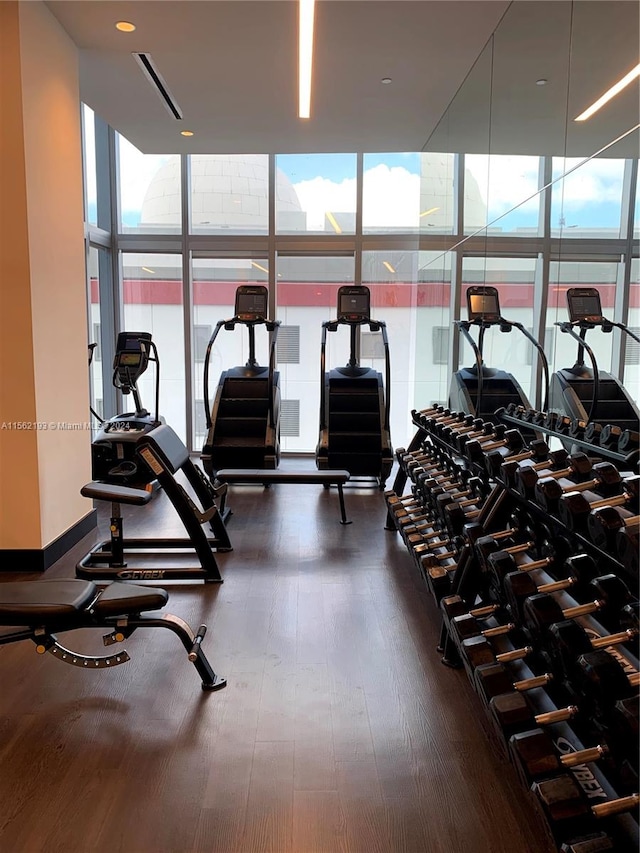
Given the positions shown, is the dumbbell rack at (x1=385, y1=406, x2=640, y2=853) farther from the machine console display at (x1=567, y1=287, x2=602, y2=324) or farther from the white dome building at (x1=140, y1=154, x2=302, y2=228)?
the white dome building at (x1=140, y1=154, x2=302, y2=228)

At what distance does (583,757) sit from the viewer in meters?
1.44

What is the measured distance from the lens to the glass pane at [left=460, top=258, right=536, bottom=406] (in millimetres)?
3762

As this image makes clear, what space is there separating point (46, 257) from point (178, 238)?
3436mm

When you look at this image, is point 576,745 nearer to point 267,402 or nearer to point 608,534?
point 608,534

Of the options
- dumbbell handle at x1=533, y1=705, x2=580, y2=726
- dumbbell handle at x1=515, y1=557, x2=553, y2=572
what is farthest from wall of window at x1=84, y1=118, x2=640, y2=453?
dumbbell handle at x1=533, y1=705, x2=580, y2=726

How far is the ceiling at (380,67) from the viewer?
299 cm

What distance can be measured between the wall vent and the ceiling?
52 millimetres

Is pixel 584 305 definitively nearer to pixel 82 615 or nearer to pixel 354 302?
pixel 82 615

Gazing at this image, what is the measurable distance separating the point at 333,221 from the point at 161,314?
7.69ft

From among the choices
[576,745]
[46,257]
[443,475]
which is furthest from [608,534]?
→ [46,257]

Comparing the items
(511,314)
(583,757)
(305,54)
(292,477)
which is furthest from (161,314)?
(583,757)

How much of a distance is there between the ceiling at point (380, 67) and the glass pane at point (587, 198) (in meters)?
0.08

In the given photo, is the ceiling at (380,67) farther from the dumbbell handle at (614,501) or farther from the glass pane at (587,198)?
the dumbbell handle at (614,501)

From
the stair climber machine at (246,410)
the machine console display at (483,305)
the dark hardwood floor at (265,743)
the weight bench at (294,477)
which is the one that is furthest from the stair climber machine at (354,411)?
the dark hardwood floor at (265,743)
